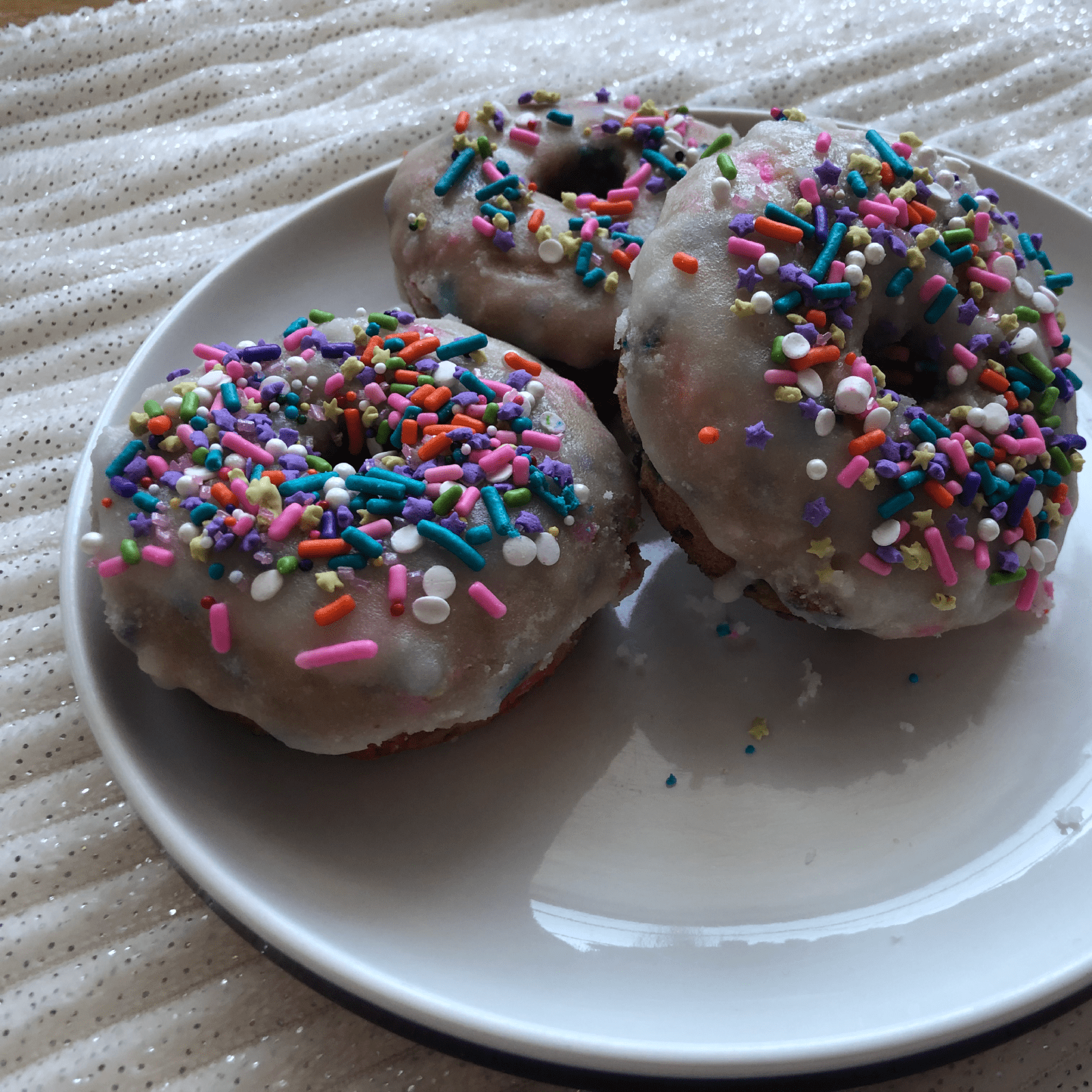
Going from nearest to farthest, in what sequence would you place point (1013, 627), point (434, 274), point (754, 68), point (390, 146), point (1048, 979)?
point (1048, 979)
point (1013, 627)
point (434, 274)
point (390, 146)
point (754, 68)

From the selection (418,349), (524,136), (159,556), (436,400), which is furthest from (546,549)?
(524,136)

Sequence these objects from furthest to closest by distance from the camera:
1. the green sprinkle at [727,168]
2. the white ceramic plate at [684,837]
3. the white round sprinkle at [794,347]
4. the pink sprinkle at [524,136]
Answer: the pink sprinkle at [524,136], the green sprinkle at [727,168], the white round sprinkle at [794,347], the white ceramic plate at [684,837]

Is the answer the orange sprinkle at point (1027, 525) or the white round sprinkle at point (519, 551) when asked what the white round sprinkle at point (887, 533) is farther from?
the white round sprinkle at point (519, 551)

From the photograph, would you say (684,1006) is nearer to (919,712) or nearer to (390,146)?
(919,712)

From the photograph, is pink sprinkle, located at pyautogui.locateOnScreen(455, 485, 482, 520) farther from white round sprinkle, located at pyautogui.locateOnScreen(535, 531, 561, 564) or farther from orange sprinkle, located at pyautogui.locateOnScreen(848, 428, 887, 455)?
orange sprinkle, located at pyautogui.locateOnScreen(848, 428, 887, 455)

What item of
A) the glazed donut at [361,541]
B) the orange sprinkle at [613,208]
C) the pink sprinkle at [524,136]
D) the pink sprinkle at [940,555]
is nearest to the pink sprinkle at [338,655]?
the glazed donut at [361,541]

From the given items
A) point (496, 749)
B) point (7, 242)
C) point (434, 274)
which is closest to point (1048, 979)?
point (496, 749)

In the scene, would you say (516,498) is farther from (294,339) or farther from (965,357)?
(965,357)
